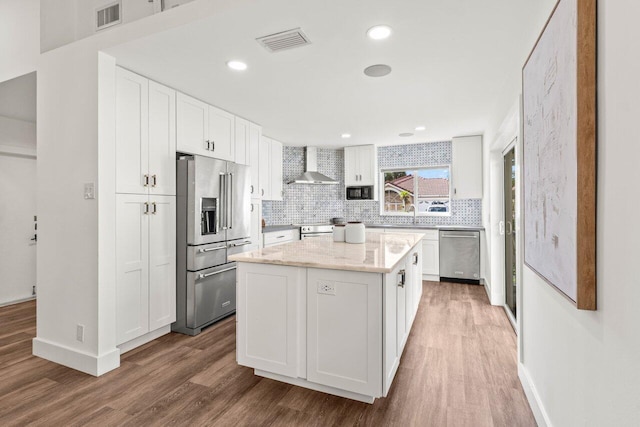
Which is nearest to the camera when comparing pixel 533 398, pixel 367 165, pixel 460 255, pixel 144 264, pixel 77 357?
pixel 533 398

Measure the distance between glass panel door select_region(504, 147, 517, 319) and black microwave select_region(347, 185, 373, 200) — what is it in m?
2.57

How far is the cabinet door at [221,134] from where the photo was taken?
3.64m

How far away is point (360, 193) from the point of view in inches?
244

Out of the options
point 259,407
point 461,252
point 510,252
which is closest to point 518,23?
point 510,252

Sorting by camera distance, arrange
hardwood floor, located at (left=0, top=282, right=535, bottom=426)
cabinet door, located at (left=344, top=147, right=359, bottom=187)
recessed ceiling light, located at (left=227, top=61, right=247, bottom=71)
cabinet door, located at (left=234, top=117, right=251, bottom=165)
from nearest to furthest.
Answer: hardwood floor, located at (left=0, top=282, right=535, bottom=426)
recessed ceiling light, located at (left=227, top=61, right=247, bottom=71)
cabinet door, located at (left=234, top=117, right=251, bottom=165)
cabinet door, located at (left=344, top=147, right=359, bottom=187)

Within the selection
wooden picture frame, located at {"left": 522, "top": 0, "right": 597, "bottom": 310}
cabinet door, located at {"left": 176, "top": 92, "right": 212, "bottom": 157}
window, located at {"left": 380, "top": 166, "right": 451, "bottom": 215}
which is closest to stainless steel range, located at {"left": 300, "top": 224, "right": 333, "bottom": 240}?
window, located at {"left": 380, "top": 166, "right": 451, "bottom": 215}

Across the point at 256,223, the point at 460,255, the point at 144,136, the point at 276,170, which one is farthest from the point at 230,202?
the point at 460,255

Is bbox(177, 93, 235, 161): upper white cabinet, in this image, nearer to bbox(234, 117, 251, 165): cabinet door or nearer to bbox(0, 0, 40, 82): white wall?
bbox(234, 117, 251, 165): cabinet door

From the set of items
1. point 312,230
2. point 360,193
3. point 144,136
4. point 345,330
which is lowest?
point 345,330

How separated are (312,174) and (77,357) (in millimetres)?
4380

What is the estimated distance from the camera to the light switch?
2428 millimetres

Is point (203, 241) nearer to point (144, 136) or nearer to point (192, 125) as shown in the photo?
point (144, 136)

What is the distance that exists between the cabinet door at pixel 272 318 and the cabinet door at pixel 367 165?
4167 millimetres

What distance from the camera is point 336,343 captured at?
2023mm
